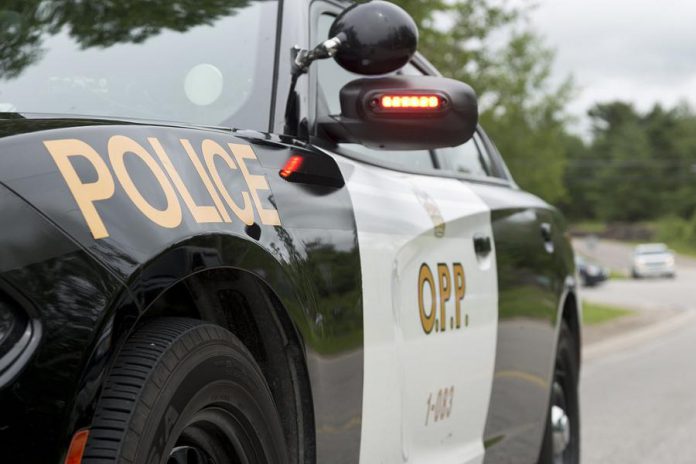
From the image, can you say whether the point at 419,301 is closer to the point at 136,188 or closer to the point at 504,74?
the point at 136,188

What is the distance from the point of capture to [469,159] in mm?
4242

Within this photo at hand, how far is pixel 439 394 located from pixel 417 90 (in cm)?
85

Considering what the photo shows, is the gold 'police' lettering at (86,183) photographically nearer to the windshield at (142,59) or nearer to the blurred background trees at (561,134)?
the windshield at (142,59)

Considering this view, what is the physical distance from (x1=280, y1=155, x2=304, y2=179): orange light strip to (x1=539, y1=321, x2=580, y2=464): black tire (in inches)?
89.1

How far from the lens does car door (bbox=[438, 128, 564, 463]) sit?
3.79m

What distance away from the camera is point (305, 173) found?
2543 mm

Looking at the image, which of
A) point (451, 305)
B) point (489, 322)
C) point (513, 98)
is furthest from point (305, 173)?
point (513, 98)

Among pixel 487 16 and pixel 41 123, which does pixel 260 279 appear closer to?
pixel 41 123

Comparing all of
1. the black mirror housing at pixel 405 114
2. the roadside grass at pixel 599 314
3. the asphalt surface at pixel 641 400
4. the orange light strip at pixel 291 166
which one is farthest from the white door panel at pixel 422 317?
the roadside grass at pixel 599 314

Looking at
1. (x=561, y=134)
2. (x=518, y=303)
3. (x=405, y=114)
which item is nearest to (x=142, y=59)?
(x=405, y=114)

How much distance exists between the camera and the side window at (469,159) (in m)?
3.91

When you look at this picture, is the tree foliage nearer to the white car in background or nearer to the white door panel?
the white car in background

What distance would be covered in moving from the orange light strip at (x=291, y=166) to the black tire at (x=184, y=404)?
0.40 meters

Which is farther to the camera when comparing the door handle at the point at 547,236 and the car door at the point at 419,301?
the door handle at the point at 547,236
